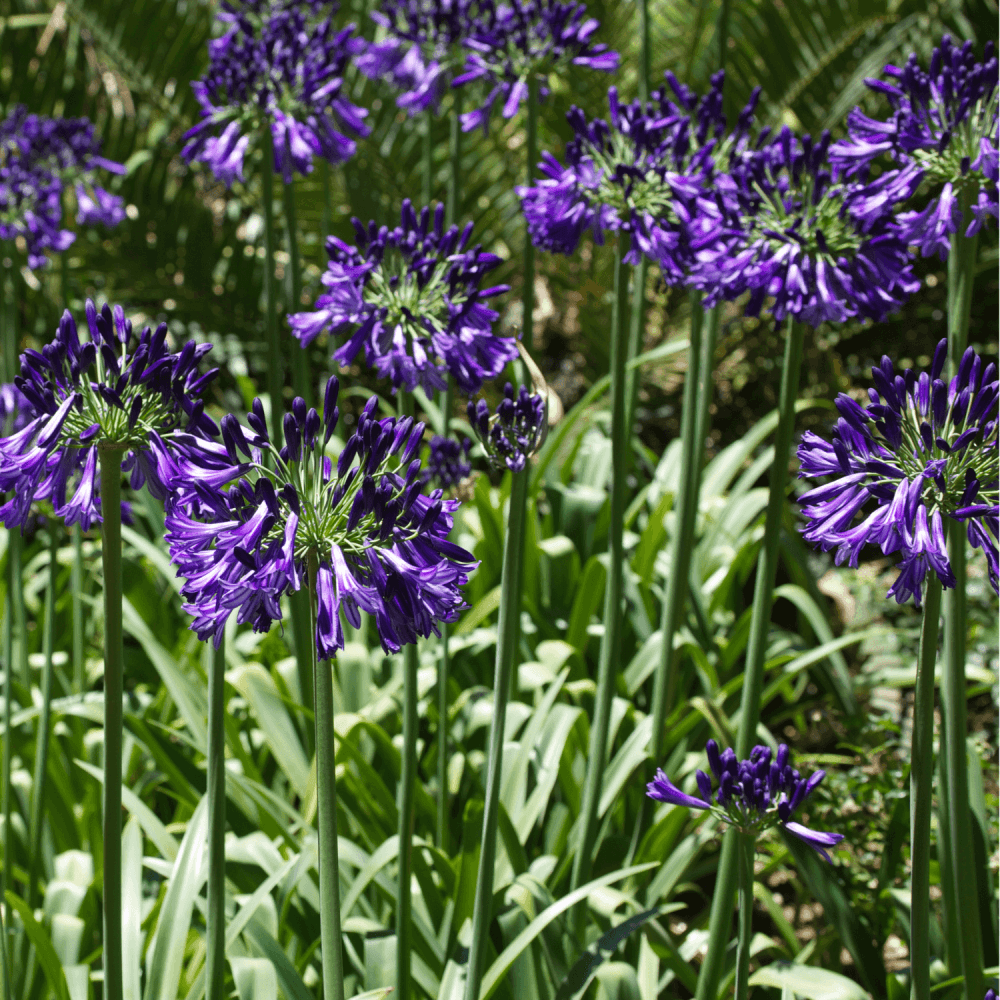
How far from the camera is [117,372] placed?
60.1 inches

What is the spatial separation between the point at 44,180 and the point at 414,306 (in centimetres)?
228

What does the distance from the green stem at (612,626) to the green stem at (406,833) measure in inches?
19.6

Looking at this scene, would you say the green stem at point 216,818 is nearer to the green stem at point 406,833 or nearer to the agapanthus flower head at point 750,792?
the green stem at point 406,833

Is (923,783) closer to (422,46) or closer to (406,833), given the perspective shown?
(406,833)

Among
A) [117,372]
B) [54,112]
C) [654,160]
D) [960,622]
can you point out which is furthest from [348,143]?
[54,112]

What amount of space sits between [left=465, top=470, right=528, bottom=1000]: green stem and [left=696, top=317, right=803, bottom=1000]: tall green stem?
1.86 ft

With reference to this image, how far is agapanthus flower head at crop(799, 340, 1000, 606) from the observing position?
1.43 m

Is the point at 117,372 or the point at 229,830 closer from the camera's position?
the point at 117,372

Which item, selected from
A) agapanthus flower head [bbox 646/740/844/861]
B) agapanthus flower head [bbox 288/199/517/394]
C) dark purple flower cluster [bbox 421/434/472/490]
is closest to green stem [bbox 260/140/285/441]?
dark purple flower cluster [bbox 421/434/472/490]

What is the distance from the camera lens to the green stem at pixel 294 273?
2934 millimetres

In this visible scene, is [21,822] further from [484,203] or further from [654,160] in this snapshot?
[484,203]

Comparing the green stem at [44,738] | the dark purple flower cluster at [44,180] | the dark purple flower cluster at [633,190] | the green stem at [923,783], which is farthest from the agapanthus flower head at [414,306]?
the dark purple flower cluster at [44,180]

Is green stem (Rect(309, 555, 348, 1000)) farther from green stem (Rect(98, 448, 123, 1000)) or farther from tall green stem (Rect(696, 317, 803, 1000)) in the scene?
tall green stem (Rect(696, 317, 803, 1000))

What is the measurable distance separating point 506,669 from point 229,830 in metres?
1.58
